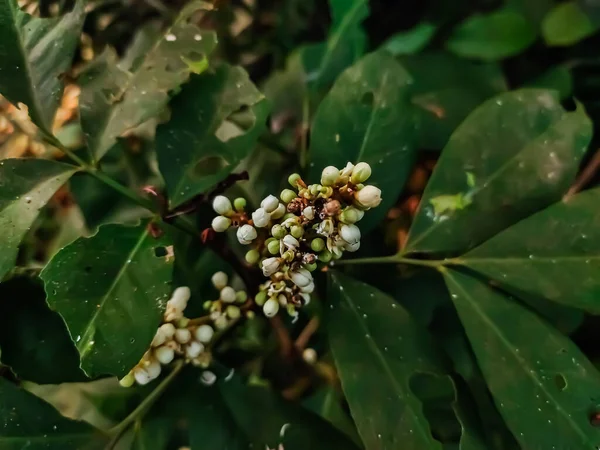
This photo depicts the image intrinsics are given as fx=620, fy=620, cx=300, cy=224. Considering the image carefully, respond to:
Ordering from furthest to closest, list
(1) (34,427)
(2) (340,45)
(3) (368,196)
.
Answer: (2) (340,45) < (1) (34,427) < (3) (368,196)

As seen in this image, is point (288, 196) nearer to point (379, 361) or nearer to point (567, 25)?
point (379, 361)

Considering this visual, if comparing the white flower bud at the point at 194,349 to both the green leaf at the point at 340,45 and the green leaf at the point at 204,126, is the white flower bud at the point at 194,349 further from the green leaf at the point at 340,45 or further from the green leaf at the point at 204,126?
the green leaf at the point at 340,45

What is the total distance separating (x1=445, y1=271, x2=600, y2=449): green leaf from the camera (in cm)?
48

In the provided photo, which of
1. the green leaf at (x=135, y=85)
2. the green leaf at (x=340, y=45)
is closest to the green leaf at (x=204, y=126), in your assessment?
the green leaf at (x=135, y=85)

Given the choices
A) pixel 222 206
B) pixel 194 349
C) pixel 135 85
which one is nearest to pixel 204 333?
pixel 194 349

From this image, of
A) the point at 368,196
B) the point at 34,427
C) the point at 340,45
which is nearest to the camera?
the point at 368,196

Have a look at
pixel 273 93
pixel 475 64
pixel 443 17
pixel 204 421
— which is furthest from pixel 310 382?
pixel 443 17

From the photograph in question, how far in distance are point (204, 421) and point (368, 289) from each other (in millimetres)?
201

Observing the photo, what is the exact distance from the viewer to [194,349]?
1.72ft

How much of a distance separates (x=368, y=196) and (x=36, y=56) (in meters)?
0.32

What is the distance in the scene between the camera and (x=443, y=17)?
3.27 ft

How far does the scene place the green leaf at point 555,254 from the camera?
0.51 metres

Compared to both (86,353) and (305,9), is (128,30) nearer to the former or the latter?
(305,9)

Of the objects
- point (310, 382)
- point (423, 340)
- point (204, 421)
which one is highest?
point (423, 340)
